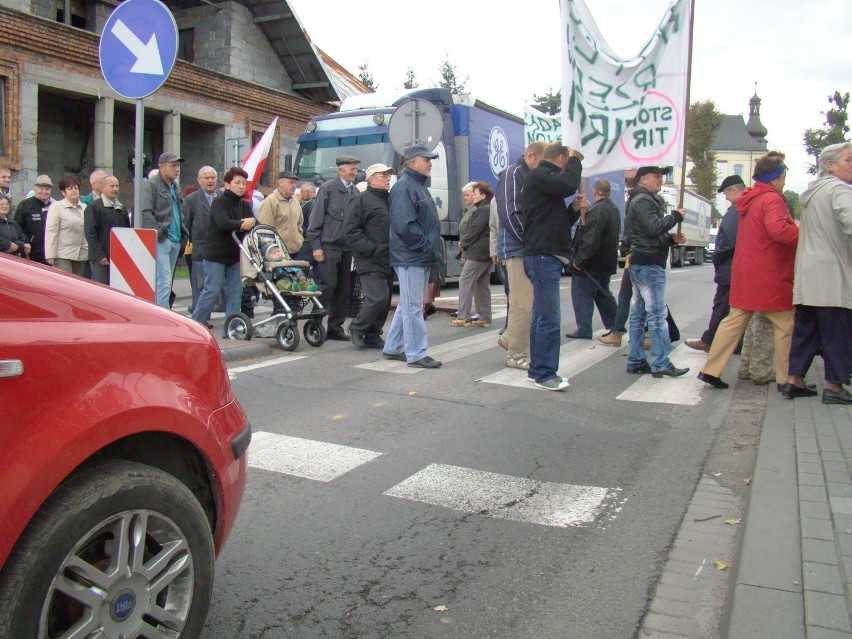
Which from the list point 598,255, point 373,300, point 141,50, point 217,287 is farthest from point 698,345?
point 141,50

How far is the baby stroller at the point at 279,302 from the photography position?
8961 mm

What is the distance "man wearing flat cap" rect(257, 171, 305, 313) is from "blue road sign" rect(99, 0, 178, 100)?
165 inches

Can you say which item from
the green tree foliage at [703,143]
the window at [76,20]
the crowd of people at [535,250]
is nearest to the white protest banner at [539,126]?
the crowd of people at [535,250]

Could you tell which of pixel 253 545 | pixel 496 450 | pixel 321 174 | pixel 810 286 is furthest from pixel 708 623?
pixel 321 174

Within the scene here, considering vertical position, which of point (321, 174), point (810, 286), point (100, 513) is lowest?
point (100, 513)

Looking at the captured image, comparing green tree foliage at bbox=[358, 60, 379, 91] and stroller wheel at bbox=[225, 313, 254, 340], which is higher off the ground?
green tree foliage at bbox=[358, 60, 379, 91]

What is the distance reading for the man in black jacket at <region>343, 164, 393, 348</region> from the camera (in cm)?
876

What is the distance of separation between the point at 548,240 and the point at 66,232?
578 centimetres

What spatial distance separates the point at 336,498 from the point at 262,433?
4.63 ft


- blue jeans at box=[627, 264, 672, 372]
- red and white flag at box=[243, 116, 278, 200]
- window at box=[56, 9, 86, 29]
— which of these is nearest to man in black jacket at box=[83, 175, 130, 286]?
red and white flag at box=[243, 116, 278, 200]

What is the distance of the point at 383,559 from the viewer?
3.63m

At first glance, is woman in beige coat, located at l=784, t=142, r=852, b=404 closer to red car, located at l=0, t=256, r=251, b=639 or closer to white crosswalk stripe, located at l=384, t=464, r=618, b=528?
white crosswalk stripe, located at l=384, t=464, r=618, b=528

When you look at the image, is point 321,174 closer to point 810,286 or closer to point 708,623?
point 810,286

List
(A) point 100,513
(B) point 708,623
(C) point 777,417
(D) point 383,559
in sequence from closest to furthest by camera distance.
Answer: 1. (A) point 100,513
2. (B) point 708,623
3. (D) point 383,559
4. (C) point 777,417
